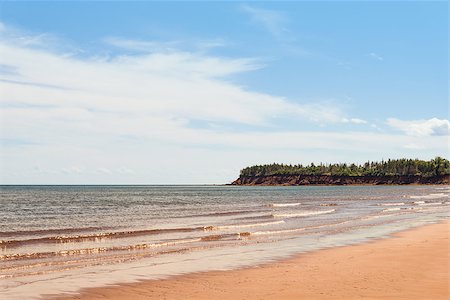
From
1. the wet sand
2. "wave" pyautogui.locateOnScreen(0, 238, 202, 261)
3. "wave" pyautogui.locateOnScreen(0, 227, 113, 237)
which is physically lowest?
"wave" pyautogui.locateOnScreen(0, 227, 113, 237)

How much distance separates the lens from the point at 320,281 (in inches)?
602

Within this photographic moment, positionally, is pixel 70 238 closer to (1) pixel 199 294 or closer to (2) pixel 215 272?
(2) pixel 215 272

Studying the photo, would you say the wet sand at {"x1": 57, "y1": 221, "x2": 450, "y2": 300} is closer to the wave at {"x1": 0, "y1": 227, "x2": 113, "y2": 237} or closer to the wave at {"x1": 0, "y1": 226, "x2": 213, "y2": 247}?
the wave at {"x1": 0, "y1": 226, "x2": 213, "y2": 247}

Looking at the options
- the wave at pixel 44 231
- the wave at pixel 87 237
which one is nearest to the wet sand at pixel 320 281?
the wave at pixel 87 237

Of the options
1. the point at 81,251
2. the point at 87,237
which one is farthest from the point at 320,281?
the point at 87,237

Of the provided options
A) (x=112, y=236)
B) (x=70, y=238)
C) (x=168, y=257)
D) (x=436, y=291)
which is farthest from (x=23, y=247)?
(x=436, y=291)

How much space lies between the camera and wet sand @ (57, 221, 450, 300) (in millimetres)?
13445

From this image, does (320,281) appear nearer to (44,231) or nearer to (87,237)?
(87,237)

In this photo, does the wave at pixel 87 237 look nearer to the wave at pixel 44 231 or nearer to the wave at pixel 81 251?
the wave at pixel 44 231

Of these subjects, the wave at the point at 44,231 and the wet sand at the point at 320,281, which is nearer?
the wet sand at the point at 320,281

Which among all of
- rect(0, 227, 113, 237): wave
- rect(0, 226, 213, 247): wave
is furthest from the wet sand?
rect(0, 227, 113, 237): wave

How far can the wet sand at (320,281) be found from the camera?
13445mm

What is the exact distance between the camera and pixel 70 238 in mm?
28422

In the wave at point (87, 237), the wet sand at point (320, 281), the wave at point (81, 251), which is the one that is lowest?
the wave at point (87, 237)
